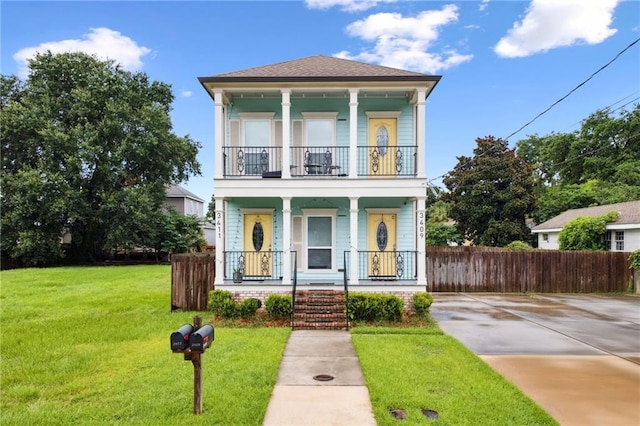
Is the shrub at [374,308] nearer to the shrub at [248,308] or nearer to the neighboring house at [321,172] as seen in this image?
the neighboring house at [321,172]

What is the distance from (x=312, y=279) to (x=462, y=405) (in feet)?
25.0

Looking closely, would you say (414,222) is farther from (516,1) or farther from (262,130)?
(516,1)

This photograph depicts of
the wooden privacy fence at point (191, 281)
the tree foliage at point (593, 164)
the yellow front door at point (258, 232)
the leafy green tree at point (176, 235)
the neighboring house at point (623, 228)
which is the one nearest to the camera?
the wooden privacy fence at point (191, 281)

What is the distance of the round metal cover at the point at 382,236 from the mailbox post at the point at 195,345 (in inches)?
333

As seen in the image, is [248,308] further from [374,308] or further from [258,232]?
[374,308]

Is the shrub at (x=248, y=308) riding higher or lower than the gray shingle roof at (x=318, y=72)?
lower

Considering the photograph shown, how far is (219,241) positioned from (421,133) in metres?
6.65

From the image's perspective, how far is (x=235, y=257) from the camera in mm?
12539

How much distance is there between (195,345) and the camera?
4.58 m

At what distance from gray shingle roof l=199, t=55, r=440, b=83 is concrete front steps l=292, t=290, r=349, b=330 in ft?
20.0

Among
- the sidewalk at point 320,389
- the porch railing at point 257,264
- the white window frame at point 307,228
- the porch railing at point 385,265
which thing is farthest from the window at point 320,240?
the sidewalk at point 320,389

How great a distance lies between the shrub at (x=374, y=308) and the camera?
1027cm

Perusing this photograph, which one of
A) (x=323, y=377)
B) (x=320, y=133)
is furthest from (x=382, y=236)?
(x=323, y=377)

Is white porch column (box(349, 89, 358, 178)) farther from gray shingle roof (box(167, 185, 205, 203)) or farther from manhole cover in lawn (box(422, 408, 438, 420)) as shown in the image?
gray shingle roof (box(167, 185, 205, 203))
